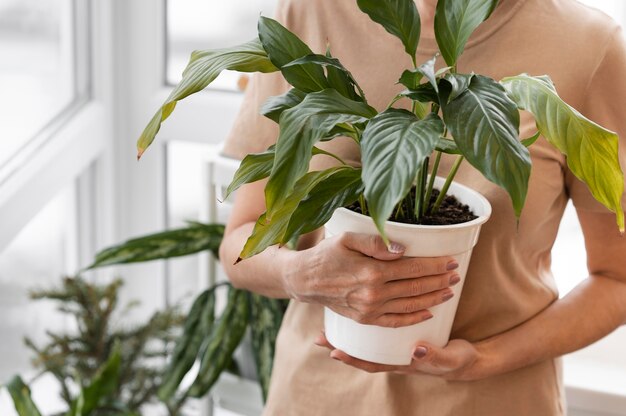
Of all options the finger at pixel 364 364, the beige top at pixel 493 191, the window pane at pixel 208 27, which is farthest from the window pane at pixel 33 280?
the finger at pixel 364 364

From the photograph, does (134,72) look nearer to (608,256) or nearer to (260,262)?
(260,262)

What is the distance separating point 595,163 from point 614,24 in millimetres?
336

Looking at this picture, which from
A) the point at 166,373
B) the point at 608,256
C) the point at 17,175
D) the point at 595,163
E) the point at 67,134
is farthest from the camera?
the point at 67,134

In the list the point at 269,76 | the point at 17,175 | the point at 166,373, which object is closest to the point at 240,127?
the point at 269,76

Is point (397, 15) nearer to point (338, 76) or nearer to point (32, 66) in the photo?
point (338, 76)

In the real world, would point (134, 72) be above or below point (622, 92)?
below

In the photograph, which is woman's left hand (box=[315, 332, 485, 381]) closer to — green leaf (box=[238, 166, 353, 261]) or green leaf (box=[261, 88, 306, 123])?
green leaf (box=[238, 166, 353, 261])

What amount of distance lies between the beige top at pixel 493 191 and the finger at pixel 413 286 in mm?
160

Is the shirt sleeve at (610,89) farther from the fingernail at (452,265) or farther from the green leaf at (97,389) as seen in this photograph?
the green leaf at (97,389)

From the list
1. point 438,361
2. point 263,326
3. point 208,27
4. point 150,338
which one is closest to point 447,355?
point 438,361

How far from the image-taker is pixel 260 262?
3.83 ft

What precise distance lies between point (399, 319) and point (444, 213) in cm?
12

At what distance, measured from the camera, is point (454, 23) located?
2.80 ft

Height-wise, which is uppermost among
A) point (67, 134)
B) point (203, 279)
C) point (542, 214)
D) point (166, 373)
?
point (542, 214)
